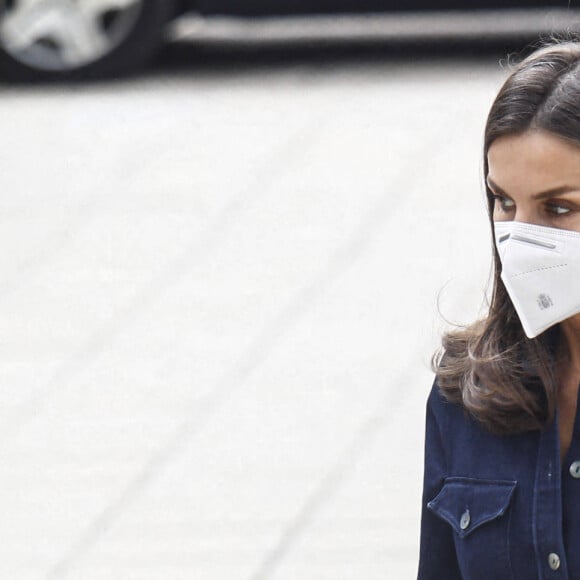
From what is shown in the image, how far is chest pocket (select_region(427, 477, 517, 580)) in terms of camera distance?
2.37 m

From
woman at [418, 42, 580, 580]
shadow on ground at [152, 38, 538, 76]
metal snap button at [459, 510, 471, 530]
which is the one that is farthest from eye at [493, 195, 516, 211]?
shadow on ground at [152, 38, 538, 76]

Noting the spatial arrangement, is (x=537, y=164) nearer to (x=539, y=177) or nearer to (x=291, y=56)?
(x=539, y=177)

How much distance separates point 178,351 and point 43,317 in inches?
24.7

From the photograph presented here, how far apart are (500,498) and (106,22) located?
22.1 ft

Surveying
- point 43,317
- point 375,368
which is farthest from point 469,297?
point 43,317

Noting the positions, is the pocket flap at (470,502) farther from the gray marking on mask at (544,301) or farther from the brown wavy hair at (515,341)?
the gray marking on mask at (544,301)

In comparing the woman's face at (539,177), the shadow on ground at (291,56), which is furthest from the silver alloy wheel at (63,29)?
the woman's face at (539,177)

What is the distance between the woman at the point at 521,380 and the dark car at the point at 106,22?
19.8 ft

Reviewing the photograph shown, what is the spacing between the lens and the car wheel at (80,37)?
27.9 feet

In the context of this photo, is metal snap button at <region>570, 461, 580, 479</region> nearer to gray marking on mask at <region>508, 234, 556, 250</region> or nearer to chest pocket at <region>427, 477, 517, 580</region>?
chest pocket at <region>427, 477, 517, 580</region>

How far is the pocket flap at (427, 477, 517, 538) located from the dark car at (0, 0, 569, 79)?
6.13 m

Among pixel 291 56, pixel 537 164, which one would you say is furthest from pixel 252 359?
pixel 291 56

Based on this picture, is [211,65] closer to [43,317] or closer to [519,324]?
[43,317]

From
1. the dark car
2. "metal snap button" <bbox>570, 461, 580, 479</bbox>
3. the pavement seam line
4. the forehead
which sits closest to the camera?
the forehead
